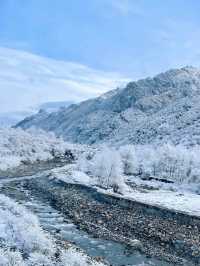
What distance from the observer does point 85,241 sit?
47.7 m

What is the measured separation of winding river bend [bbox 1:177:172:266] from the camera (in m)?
42.4

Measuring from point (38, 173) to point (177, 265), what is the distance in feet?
239

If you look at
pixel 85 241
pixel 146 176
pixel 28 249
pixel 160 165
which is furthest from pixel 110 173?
pixel 28 249

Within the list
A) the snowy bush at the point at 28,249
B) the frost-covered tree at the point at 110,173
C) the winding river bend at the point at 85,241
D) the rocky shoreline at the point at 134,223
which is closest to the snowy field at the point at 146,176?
the frost-covered tree at the point at 110,173

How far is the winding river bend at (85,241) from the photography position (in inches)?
1671

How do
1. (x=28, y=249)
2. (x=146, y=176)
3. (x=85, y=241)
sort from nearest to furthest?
(x=28, y=249) < (x=85, y=241) < (x=146, y=176)

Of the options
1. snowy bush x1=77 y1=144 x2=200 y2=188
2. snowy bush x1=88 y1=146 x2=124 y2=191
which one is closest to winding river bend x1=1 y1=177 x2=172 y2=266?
snowy bush x1=88 y1=146 x2=124 y2=191

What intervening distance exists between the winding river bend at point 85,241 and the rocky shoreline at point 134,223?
3.59 feet

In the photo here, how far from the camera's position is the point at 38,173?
111062 mm

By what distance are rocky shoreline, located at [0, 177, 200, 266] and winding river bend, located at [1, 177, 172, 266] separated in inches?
43.1

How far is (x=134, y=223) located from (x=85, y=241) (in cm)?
1022

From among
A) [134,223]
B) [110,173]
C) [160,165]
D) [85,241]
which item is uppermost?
[160,165]

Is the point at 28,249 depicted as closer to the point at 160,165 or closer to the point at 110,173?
the point at 110,173

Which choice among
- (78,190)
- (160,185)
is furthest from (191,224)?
(160,185)
